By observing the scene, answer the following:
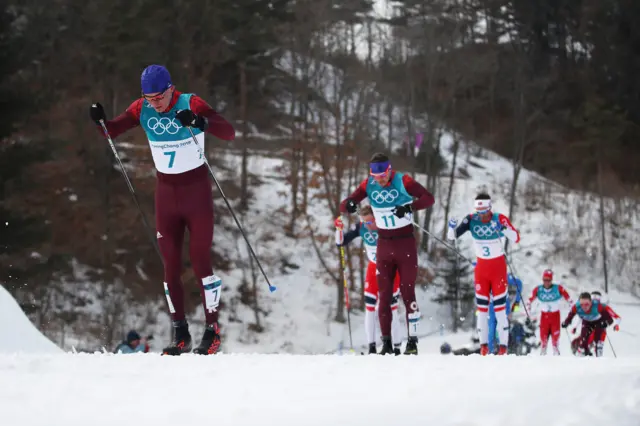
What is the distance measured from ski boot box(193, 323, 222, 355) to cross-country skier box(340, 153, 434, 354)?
2165 millimetres

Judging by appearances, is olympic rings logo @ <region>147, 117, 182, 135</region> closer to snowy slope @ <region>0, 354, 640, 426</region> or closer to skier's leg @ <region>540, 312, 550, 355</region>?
snowy slope @ <region>0, 354, 640, 426</region>

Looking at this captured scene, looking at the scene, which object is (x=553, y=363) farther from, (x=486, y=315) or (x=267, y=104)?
(x=267, y=104)

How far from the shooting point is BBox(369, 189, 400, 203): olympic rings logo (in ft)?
24.6

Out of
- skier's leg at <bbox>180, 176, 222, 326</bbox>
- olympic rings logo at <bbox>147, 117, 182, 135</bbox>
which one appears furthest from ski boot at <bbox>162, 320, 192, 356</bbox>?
→ olympic rings logo at <bbox>147, 117, 182, 135</bbox>

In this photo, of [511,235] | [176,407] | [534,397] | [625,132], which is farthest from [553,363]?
[625,132]

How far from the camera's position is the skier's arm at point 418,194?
725cm

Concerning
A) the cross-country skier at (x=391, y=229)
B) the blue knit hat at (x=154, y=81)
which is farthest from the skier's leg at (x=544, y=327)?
the blue knit hat at (x=154, y=81)

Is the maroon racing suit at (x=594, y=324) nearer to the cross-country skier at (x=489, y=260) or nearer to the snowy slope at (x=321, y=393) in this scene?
the cross-country skier at (x=489, y=260)

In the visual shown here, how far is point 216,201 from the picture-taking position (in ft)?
87.9

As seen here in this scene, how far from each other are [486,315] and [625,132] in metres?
31.5

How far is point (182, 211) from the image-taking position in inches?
223

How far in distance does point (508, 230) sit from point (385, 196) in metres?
2.34

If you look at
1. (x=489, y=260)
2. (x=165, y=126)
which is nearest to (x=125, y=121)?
(x=165, y=126)

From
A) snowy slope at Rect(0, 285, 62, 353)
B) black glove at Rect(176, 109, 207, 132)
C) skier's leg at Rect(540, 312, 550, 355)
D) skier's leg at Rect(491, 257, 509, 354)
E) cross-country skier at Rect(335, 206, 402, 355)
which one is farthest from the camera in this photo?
skier's leg at Rect(540, 312, 550, 355)
